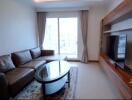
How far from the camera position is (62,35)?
19.3 feet

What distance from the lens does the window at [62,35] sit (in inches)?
226

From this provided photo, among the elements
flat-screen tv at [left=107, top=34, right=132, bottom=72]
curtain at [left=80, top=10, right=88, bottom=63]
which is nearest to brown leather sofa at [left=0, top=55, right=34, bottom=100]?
flat-screen tv at [left=107, top=34, right=132, bottom=72]

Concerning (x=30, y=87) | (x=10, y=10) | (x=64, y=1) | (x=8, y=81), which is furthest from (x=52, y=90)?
(x=64, y=1)

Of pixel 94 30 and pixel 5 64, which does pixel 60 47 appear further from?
pixel 5 64

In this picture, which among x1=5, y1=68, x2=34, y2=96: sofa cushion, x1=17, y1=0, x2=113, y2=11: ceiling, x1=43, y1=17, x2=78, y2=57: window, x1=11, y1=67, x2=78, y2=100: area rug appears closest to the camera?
x1=5, y1=68, x2=34, y2=96: sofa cushion

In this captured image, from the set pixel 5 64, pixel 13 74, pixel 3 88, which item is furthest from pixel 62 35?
pixel 3 88

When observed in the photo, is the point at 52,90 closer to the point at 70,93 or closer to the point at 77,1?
the point at 70,93

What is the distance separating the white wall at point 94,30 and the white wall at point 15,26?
8.39 ft

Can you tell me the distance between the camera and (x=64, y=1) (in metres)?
4.43

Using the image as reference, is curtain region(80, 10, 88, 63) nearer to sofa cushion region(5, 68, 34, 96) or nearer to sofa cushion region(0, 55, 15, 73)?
sofa cushion region(5, 68, 34, 96)

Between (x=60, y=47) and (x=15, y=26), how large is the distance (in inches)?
99.3

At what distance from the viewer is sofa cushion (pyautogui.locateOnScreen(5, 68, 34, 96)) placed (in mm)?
2402

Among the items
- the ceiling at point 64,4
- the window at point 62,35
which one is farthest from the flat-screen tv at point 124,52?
the window at point 62,35

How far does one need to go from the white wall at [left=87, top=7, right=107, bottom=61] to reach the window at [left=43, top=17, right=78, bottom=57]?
68 cm
